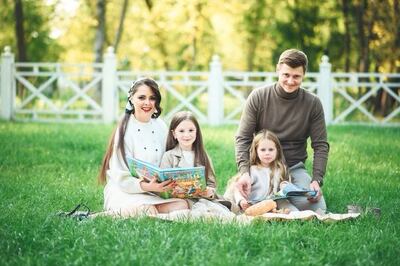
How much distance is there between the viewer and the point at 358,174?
6891 mm

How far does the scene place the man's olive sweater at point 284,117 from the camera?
5270 mm

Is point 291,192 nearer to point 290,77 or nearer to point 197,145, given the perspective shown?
point 197,145

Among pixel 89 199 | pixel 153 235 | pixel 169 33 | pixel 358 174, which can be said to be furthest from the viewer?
pixel 169 33

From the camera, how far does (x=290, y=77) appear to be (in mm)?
5047

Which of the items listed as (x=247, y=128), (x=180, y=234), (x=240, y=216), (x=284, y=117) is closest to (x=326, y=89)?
(x=284, y=117)

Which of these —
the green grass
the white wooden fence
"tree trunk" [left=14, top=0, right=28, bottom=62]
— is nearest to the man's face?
the green grass

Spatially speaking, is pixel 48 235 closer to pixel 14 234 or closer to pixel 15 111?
pixel 14 234

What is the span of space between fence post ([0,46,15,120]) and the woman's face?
359 inches

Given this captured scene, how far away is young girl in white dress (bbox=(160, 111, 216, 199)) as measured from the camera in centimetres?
496

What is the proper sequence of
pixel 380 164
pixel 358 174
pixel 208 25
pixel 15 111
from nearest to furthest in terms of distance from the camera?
pixel 358 174
pixel 380 164
pixel 15 111
pixel 208 25

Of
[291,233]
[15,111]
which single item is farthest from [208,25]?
[291,233]

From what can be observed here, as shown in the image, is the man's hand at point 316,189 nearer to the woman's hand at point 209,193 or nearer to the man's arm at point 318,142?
the man's arm at point 318,142

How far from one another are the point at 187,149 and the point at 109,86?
850 cm

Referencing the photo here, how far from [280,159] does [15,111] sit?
960cm
